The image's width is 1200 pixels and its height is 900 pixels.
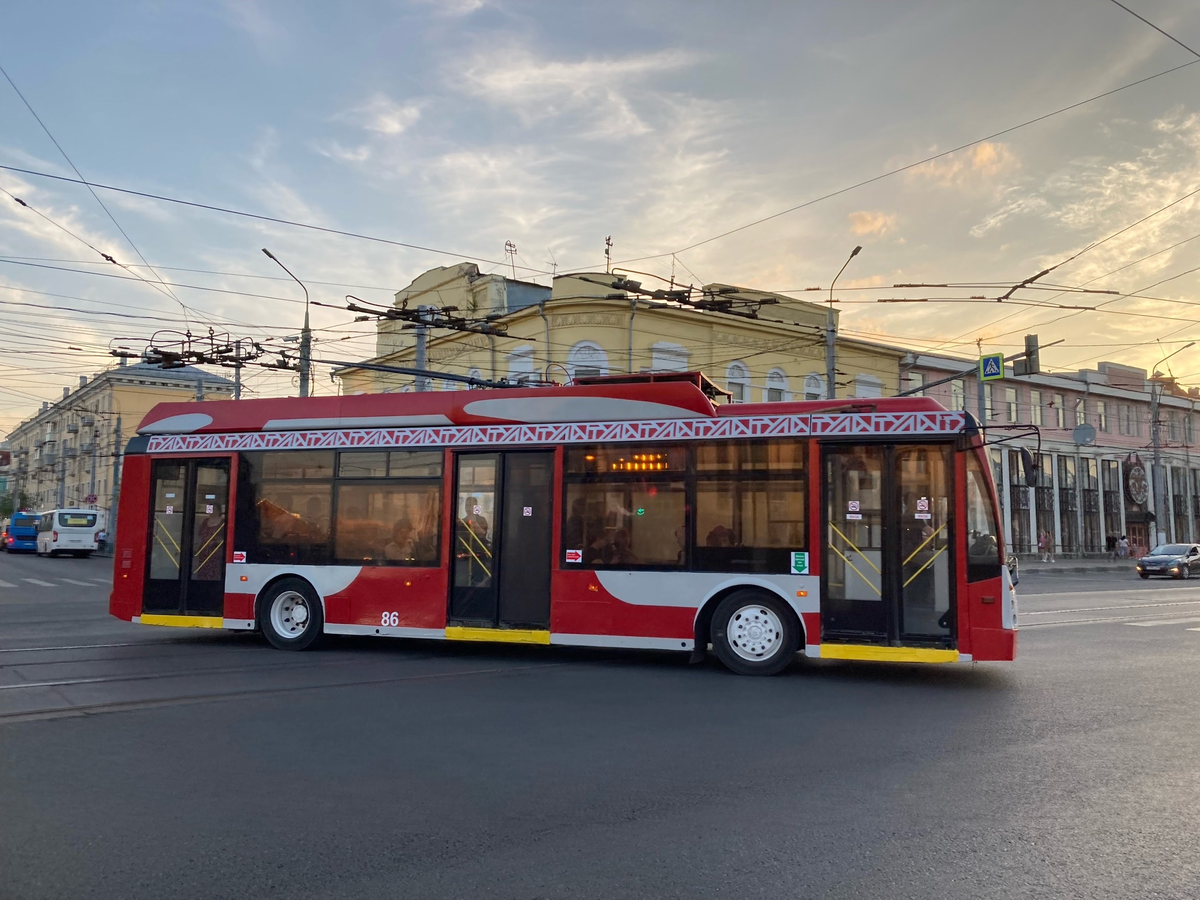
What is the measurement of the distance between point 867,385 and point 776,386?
5517 mm

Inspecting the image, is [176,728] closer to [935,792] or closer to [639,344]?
[935,792]

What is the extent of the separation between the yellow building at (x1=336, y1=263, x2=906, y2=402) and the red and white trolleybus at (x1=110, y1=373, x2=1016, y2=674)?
1618 centimetres

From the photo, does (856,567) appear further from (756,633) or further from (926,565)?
(756,633)

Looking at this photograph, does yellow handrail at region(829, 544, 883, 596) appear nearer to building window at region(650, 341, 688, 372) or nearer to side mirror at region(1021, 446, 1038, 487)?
side mirror at region(1021, 446, 1038, 487)

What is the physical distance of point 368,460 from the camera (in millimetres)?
11922

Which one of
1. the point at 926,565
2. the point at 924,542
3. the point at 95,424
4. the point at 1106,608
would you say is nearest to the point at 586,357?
the point at 1106,608

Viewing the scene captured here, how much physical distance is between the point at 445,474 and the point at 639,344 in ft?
68.4

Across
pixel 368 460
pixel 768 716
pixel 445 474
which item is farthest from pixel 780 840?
pixel 368 460

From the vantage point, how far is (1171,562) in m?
34.6

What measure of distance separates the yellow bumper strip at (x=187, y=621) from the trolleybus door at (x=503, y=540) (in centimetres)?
347

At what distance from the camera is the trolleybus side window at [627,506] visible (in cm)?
1052

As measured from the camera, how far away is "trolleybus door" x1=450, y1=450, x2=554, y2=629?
11055mm

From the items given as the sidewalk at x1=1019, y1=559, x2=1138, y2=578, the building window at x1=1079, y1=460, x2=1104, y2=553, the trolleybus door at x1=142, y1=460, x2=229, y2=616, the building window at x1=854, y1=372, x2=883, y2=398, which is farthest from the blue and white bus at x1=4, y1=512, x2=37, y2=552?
the building window at x1=1079, y1=460, x2=1104, y2=553

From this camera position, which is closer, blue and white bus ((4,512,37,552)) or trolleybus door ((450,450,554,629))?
trolleybus door ((450,450,554,629))
